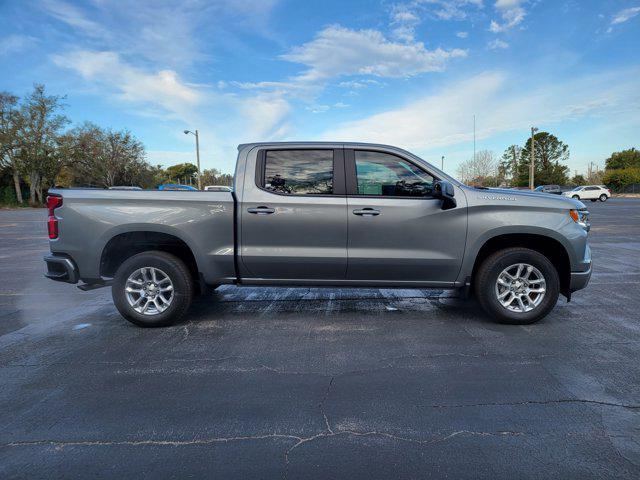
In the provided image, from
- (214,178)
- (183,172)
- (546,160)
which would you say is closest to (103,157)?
(214,178)

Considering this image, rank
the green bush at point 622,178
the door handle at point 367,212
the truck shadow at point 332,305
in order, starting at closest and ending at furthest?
the door handle at point 367,212 → the truck shadow at point 332,305 → the green bush at point 622,178

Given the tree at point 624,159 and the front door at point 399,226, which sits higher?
the tree at point 624,159

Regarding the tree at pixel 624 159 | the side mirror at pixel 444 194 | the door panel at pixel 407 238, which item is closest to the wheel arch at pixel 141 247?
the door panel at pixel 407 238

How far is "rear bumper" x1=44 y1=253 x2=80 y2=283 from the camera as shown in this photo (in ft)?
Answer: 14.7

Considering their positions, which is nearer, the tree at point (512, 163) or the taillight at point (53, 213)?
the taillight at point (53, 213)

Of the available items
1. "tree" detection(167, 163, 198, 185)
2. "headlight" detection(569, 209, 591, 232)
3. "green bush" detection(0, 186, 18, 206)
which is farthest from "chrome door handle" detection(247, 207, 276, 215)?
"tree" detection(167, 163, 198, 185)

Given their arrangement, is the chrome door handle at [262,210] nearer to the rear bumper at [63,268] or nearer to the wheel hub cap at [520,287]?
the rear bumper at [63,268]

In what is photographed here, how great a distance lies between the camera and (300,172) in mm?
4594

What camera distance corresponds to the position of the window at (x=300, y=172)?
4551mm

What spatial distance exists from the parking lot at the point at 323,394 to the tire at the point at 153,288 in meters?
0.18

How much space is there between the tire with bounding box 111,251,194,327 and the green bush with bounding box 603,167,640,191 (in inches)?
2701

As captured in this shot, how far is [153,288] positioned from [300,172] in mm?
2090

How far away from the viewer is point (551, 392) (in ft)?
9.94

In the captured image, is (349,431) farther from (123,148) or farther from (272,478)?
(123,148)
